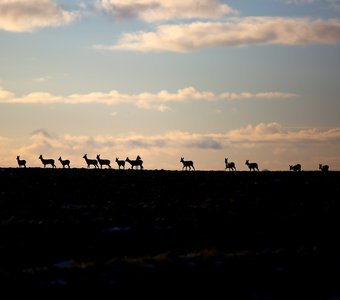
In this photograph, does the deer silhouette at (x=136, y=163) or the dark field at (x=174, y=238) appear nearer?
the dark field at (x=174, y=238)

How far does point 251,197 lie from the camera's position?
36500 millimetres

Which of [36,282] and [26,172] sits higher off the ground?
[26,172]

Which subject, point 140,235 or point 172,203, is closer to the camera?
point 140,235

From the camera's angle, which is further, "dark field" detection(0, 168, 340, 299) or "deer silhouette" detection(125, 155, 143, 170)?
"deer silhouette" detection(125, 155, 143, 170)

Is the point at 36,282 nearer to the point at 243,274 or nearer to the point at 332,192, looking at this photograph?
the point at 243,274

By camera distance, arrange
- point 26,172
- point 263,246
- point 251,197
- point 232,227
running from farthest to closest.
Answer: point 26,172 → point 251,197 → point 232,227 → point 263,246

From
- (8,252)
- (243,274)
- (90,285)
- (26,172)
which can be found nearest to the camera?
(90,285)

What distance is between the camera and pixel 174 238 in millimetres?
26094

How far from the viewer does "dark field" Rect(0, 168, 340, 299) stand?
65.8 ft

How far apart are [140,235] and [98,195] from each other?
39.1 ft

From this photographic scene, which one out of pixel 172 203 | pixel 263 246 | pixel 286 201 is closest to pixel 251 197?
pixel 286 201

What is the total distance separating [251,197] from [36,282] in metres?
19.5

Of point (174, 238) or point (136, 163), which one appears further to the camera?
point (136, 163)

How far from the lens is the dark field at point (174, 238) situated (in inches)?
789
